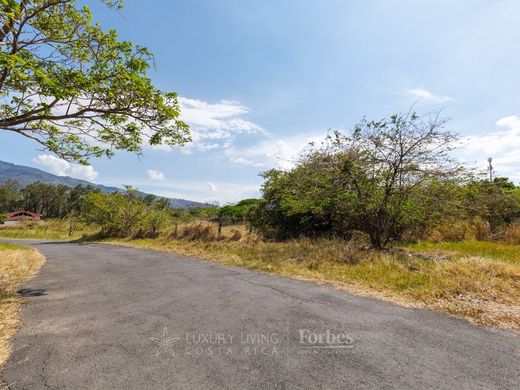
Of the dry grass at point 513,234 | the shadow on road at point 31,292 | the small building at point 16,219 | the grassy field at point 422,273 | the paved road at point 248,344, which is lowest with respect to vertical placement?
the small building at point 16,219

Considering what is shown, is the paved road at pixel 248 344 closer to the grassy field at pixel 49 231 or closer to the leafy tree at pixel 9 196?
the grassy field at pixel 49 231

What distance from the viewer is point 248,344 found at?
391 centimetres

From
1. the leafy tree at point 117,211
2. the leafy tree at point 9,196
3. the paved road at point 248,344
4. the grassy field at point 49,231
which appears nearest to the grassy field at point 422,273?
the paved road at point 248,344

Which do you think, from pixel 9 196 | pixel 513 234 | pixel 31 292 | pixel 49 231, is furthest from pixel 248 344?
pixel 9 196

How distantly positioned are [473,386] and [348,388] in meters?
1.26

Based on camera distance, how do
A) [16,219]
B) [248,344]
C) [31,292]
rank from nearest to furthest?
[248,344]
[31,292]
[16,219]

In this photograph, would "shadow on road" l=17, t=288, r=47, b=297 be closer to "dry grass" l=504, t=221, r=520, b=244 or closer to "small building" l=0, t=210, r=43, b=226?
"dry grass" l=504, t=221, r=520, b=244

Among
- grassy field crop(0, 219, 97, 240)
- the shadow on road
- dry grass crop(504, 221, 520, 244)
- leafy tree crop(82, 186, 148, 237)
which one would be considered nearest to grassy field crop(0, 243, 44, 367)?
the shadow on road

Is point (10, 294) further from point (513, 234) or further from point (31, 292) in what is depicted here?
point (513, 234)

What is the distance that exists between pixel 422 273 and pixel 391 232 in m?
4.74

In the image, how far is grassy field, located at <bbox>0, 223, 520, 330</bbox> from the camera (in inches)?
217

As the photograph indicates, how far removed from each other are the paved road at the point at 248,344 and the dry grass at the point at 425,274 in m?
0.68

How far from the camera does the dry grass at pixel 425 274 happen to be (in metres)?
5.47

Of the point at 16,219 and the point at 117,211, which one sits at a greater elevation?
the point at 117,211
